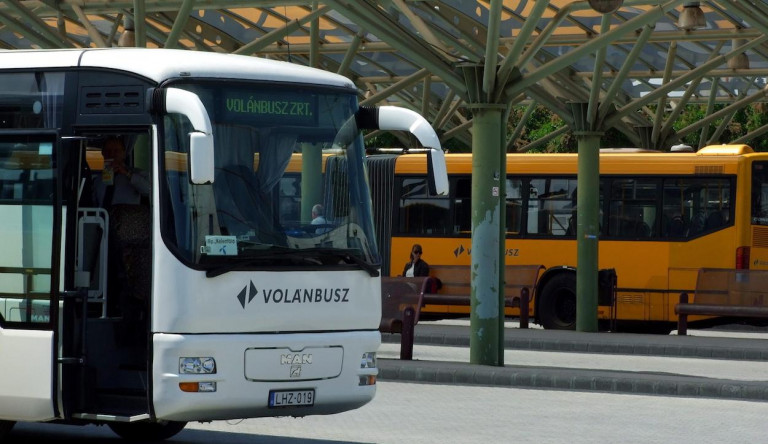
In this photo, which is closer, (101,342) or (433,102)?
(101,342)

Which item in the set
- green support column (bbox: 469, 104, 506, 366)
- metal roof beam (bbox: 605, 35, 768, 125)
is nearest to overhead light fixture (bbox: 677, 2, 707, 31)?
metal roof beam (bbox: 605, 35, 768, 125)

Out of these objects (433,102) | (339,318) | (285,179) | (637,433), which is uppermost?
(433,102)

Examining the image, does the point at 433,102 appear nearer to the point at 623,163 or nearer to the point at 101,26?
the point at 101,26

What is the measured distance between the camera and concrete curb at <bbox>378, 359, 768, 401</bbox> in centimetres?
1574

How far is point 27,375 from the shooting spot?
417 inches

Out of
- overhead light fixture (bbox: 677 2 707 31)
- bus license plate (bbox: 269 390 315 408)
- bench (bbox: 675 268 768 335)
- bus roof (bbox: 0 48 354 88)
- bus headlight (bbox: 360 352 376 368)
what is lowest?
bus license plate (bbox: 269 390 315 408)

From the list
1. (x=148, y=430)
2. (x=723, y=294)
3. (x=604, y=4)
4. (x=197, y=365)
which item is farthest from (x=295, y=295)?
(x=723, y=294)

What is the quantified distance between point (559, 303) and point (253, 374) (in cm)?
1646

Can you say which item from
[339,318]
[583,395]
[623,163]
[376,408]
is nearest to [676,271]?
[623,163]

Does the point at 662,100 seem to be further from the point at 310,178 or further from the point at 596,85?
the point at 310,178

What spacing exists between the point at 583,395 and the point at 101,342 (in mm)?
6304

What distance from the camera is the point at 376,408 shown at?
46.5ft

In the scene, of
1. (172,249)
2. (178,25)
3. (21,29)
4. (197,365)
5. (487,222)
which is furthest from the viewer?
(21,29)

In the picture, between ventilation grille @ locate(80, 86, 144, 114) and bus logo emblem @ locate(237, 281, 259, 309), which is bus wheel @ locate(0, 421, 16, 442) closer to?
→ bus logo emblem @ locate(237, 281, 259, 309)
